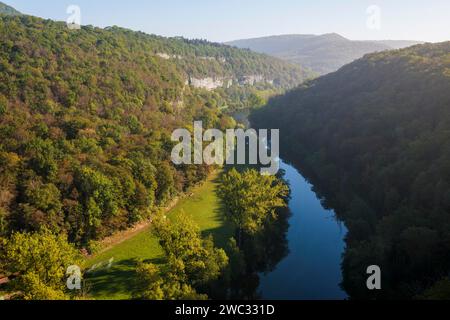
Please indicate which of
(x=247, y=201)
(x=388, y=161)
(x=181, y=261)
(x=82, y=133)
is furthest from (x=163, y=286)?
(x=388, y=161)

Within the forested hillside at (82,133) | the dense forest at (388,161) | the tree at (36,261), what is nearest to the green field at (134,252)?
the forested hillside at (82,133)

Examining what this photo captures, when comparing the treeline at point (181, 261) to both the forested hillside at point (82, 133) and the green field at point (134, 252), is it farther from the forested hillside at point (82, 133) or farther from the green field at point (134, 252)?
the forested hillside at point (82, 133)

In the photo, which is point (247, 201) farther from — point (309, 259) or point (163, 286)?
point (163, 286)

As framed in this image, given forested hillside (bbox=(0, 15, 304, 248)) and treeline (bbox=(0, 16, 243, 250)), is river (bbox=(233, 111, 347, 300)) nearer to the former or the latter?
treeline (bbox=(0, 16, 243, 250))

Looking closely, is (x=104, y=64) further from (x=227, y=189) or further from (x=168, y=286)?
(x=168, y=286)

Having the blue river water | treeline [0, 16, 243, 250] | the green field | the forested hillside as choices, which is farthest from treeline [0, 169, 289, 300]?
treeline [0, 16, 243, 250]

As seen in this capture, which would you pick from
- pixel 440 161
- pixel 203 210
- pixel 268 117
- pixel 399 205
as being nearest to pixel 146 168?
pixel 203 210
